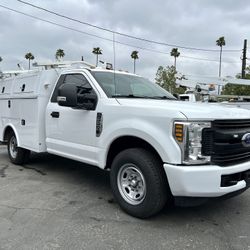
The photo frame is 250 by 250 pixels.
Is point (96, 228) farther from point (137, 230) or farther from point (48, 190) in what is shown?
point (48, 190)

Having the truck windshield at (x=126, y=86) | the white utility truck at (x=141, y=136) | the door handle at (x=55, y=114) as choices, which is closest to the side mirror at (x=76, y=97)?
the white utility truck at (x=141, y=136)


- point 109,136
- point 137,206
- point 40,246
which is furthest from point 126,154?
point 40,246

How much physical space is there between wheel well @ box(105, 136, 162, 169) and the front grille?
63cm

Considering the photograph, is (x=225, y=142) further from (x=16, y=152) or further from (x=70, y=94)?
(x=16, y=152)

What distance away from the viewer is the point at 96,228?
378 centimetres

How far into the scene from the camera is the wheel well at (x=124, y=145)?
13.3ft

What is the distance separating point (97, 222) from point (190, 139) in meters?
1.55

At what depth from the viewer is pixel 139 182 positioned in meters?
4.09

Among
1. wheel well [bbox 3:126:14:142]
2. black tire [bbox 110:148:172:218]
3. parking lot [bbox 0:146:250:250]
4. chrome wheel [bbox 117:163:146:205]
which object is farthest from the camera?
wheel well [bbox 3:126:14:142]

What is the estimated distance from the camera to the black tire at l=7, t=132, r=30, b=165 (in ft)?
22.9

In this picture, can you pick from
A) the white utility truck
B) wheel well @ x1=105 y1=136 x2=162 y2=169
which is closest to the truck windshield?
the white utility truck

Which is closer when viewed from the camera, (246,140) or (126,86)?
(246,140)

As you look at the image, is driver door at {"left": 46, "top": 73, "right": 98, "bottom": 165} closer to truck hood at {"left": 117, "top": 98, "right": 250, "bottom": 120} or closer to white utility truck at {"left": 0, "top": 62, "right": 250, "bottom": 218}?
white utility truck at {"left": 0, "top": 62, "right": 250, "bottom": 218}

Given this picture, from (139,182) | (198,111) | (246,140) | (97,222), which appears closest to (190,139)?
(198,111)
